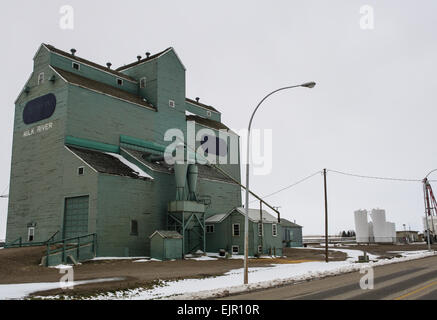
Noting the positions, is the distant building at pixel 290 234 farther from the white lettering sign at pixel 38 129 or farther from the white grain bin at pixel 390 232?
the white lettering sign at pixel 38 129


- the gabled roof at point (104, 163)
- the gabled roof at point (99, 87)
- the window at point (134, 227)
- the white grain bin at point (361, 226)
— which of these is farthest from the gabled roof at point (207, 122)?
the white grain bin at point (361, 226)

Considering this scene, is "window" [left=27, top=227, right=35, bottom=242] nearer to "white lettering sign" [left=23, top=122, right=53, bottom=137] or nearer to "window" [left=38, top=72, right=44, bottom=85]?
"white lettering sign" [left=23, top=122, right=53, bottom=137]

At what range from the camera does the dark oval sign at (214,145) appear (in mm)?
55969

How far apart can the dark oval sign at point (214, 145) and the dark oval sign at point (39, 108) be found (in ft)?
68.1

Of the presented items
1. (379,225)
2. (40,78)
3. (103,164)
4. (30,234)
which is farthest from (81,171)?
(379,225)

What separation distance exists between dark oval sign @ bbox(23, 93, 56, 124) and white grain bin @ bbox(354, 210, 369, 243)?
7787 centimetres

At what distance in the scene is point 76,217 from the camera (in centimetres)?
3641

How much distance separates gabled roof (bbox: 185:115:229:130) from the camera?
183 ft

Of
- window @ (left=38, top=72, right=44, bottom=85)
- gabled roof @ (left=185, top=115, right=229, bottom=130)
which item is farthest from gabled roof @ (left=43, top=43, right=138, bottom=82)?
gabled roof @ (left=185, top=115, right=229, bottom=130)

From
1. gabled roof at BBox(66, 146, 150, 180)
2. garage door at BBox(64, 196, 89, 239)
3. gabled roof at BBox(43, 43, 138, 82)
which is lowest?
garage door at BBox(64, 196, 89, 239)

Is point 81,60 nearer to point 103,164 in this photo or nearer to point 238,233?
point 103,164

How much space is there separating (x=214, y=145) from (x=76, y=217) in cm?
2519
